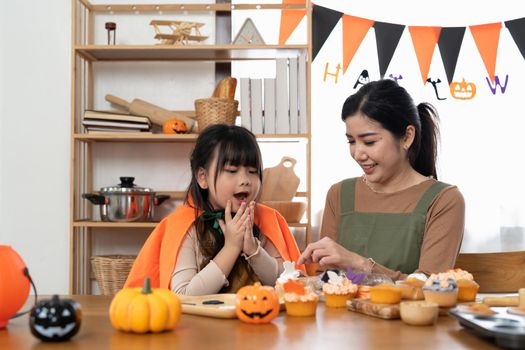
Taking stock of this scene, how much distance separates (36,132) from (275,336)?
284 cm

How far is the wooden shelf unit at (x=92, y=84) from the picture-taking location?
3.25 meters

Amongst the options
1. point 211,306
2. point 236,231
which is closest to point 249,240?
point 236,231

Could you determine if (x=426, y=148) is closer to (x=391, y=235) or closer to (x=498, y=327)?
(x=391, y=235)

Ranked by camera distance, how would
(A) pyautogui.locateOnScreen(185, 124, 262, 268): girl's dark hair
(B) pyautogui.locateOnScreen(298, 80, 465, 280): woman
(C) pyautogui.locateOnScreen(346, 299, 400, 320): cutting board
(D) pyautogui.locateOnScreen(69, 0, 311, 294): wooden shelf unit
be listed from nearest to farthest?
(C) pyautogui.locateOnScreen(346, 299, 400, 320): cutting board < (A) pyautogui.locateOnScreen(185, 124, 262, 268): girl's dark hair < (B) pyautogui.locateOnScreen(298, 80, 465, 280): woman < (D) pyautogui.locateOnScreen(69, 0, 311, 294): wooden shelf unit

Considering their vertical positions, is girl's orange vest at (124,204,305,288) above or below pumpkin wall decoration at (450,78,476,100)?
below

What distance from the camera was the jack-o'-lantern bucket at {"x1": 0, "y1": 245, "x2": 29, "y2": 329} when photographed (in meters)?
1.04

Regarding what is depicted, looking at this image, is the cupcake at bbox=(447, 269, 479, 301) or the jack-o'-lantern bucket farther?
the cupcake at bbox=(447, 269, 479, 301)

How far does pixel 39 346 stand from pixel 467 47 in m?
3.10

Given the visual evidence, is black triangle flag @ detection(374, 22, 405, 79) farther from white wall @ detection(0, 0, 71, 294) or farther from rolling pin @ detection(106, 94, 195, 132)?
white wall @ detection(0, 0, 71, 294)

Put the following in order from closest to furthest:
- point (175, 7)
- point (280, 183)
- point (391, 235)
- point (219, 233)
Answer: point (219, 233) → point (391, 235) → point (280, 183) → point (175, 7)

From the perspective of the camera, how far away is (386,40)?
3.58 meters

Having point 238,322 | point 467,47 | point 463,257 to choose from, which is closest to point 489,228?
point 467,47

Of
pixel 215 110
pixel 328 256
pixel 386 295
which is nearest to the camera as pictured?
pixel 386 295

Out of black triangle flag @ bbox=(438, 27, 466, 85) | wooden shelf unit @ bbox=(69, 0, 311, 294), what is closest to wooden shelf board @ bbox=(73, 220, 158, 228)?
wooden shelf unit @ bbox=(69, 0, 311, 294)
